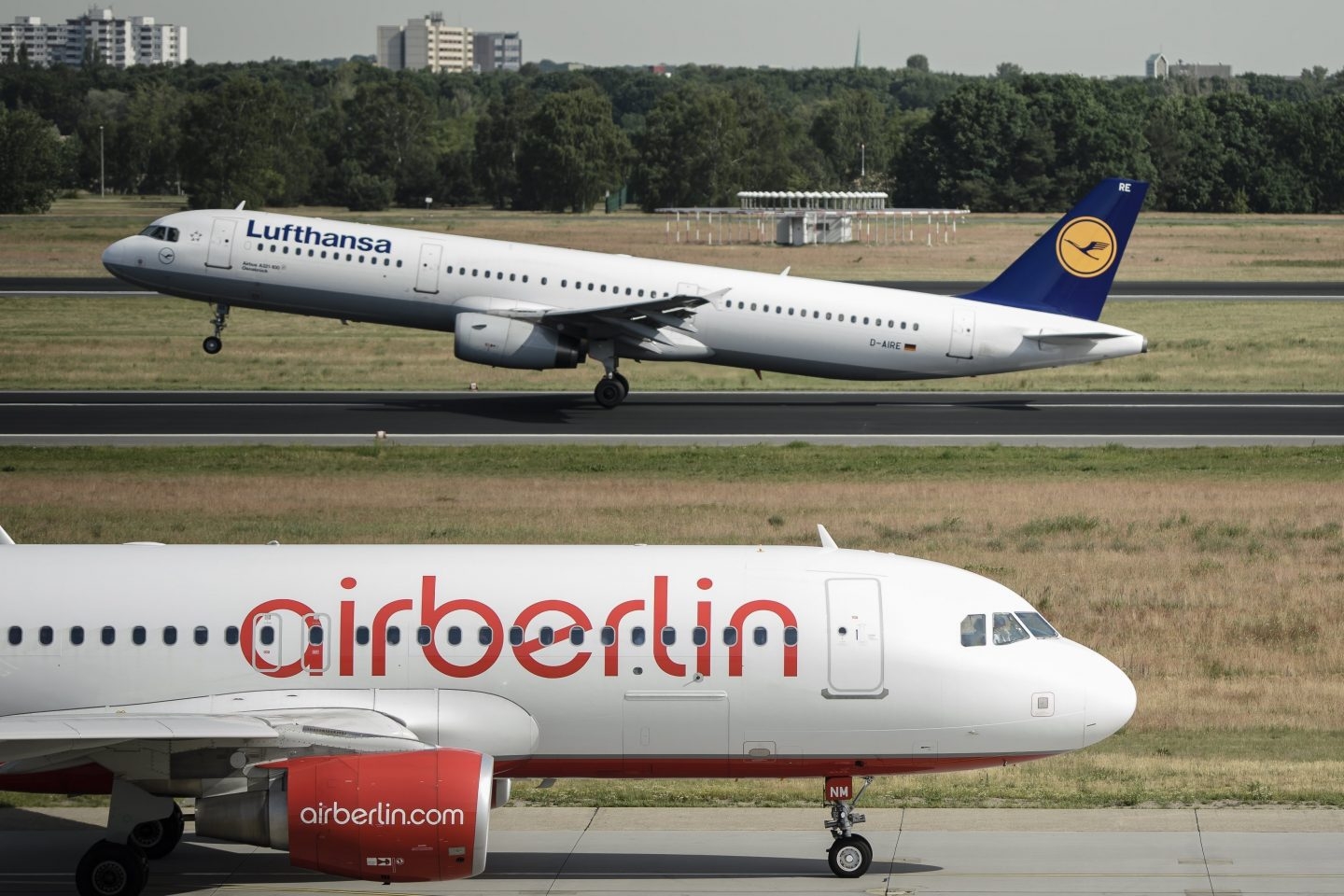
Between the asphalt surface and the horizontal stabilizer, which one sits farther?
the asphalt surface

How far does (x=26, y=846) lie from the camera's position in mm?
19312

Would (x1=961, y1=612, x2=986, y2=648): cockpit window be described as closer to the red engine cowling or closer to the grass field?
the grass field

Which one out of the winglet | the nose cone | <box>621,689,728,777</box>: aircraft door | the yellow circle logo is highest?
the yellow circle logo

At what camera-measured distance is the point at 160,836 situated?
1880 cm

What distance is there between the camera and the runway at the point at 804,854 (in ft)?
58.4

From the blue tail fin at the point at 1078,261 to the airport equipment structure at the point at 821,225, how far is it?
8043cm

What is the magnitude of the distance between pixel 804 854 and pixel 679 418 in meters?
33.8

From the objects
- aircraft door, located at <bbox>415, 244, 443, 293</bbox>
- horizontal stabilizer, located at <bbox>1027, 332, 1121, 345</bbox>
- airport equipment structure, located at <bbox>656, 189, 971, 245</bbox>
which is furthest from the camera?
airport equipment structure, located at <bbox>656, 189, 971, 245</bbox>

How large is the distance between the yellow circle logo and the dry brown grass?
11.8 metres

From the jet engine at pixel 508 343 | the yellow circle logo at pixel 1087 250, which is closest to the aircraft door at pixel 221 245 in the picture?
the jet engine at pixel 508 343

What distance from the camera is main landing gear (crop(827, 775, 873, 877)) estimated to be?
58.1ft

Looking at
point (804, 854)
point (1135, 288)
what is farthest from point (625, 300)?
point (1135, 288)

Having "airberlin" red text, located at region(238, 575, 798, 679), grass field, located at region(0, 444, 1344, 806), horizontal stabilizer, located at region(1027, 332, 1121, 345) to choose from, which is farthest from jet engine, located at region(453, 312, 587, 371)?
"airberlin" red text, located at region(238, 575, 798, 679)

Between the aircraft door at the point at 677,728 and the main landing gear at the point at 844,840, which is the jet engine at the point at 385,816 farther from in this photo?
the main landing gear at the point at 844,840
